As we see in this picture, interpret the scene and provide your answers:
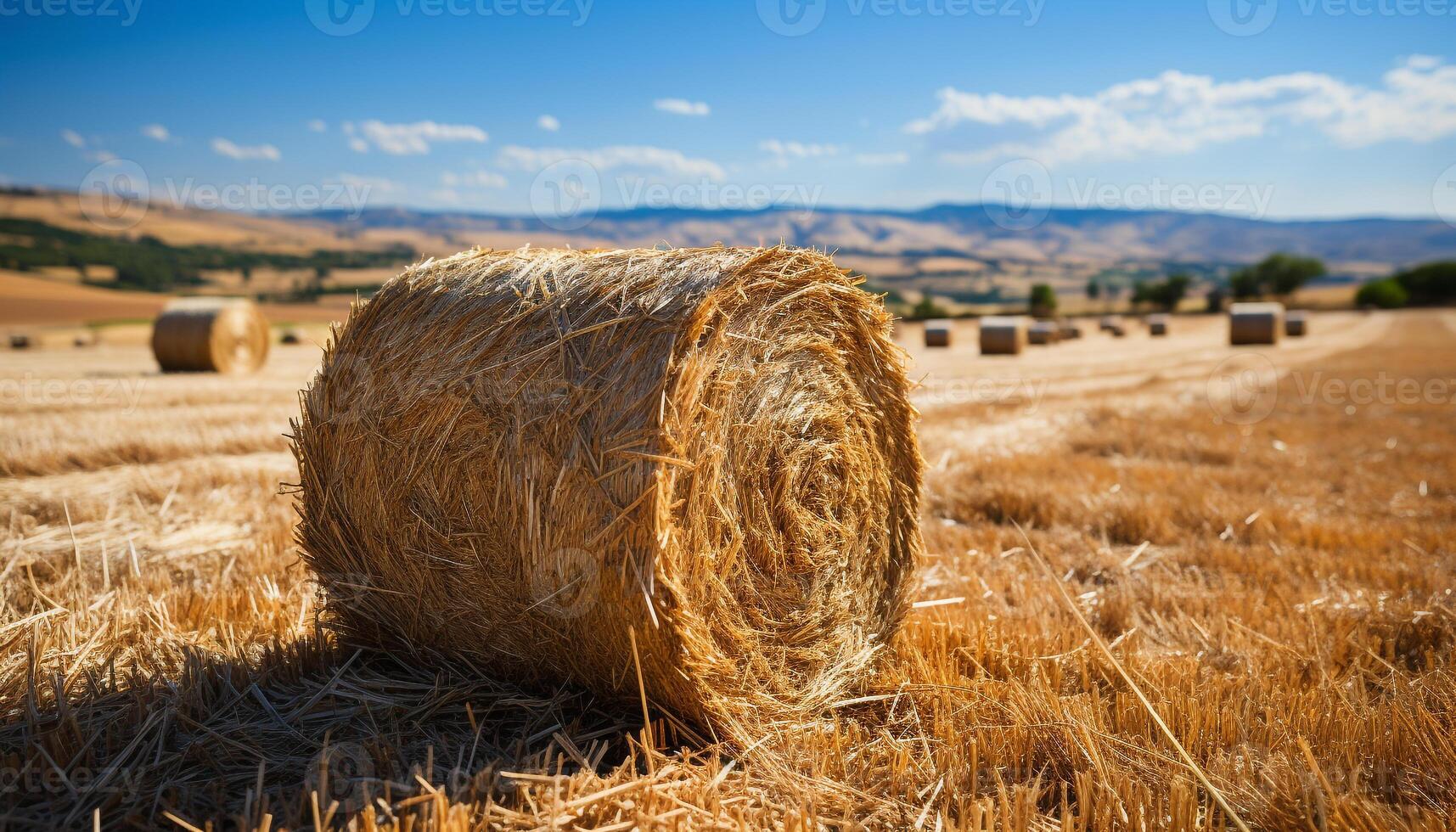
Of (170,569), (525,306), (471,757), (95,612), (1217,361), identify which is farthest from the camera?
(1217,361)

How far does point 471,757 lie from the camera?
301 centimetres

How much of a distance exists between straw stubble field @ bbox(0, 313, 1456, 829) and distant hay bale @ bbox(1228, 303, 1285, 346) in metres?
27.8

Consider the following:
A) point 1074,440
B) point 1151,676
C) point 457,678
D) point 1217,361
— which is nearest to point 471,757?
point 457,678

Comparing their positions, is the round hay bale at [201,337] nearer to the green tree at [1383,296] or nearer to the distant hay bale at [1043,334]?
the distant hay bale at [1043,334]

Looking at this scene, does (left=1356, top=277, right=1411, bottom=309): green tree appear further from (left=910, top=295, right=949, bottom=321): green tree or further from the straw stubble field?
the straw stubble field

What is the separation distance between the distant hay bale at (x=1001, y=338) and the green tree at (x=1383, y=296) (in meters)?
58.3

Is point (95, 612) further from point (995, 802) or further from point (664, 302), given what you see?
point (995, 802)

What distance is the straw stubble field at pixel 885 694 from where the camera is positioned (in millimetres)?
2812

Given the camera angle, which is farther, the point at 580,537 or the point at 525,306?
the point at 525,306

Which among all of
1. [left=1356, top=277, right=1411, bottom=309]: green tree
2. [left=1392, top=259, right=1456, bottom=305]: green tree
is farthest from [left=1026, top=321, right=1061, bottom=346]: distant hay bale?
[left=1392, top=259, right=1456, bottom=305]: green tree

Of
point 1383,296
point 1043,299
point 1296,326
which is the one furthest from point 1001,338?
point 1383,296

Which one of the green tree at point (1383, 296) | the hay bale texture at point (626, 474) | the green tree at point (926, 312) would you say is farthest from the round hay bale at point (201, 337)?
the green tree at point (1383, 296)

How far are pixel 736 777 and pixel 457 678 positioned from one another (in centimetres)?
133

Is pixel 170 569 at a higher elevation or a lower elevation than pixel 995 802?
higher
